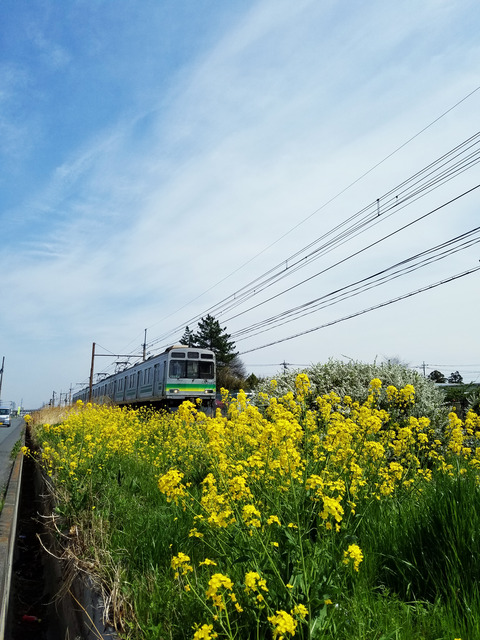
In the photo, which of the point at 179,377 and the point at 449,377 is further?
the point at 449,377

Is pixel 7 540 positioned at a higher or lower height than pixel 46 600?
higher

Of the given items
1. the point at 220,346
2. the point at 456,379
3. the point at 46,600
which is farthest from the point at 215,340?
the point at 46,600

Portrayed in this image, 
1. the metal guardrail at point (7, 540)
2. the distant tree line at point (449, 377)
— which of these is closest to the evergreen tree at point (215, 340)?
the distant tree line at point (449, 377)

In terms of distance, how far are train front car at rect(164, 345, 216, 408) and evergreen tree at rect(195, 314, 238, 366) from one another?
3559cm

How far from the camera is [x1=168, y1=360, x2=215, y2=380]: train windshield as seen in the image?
2116cm

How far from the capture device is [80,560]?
3.71 m

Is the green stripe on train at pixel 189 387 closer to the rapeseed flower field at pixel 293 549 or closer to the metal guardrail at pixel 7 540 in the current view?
the metal guardrail at pixel 7 540

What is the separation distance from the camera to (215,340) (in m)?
59.3

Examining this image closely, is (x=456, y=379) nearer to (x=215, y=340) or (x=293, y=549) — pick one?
(x=215, y=340)

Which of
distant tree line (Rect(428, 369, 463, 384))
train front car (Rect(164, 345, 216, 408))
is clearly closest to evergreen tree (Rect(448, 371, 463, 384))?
distant tree line (Rect(428, 369, 463, 384))

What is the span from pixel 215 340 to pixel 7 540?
54860mm

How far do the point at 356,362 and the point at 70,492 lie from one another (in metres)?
5.72

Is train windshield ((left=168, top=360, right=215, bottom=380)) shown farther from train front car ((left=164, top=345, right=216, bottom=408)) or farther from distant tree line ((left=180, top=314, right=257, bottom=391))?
distant tree line ((left=180, top=314, right=257, bottom=391))

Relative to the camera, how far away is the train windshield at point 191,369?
21156 mm
